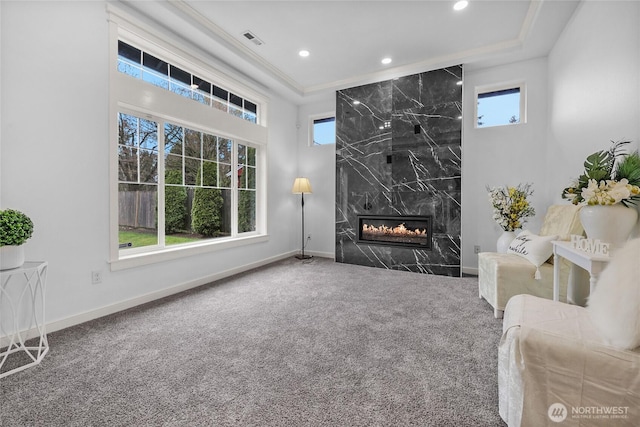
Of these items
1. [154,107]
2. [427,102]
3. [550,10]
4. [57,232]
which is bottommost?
[57,232]

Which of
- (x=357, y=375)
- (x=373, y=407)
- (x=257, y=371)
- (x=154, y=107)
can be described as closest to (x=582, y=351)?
(x=373, y=407)

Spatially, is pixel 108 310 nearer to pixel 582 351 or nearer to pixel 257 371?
pixel 257 371

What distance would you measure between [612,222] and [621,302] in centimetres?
103

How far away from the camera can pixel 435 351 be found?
74.4 inches

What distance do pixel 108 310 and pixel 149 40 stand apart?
283cm

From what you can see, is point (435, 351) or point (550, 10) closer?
point (435, 351)

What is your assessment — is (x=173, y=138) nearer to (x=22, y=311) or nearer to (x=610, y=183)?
(x=22, y=311)

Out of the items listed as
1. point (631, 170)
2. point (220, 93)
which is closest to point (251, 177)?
point (220, 93)

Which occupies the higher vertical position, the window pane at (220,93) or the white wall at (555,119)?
the window pane at (220,93)

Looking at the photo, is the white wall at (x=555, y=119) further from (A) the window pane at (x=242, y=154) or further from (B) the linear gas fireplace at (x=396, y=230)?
(A) the window pane at (x=242, y=154)

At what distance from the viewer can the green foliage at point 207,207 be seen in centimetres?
363

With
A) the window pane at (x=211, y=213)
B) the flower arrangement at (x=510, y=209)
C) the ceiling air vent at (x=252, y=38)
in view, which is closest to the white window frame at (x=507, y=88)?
the flower arrangement at (x=510, y=209)

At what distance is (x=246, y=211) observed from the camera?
4.45m

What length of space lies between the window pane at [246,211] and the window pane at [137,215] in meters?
1.36
